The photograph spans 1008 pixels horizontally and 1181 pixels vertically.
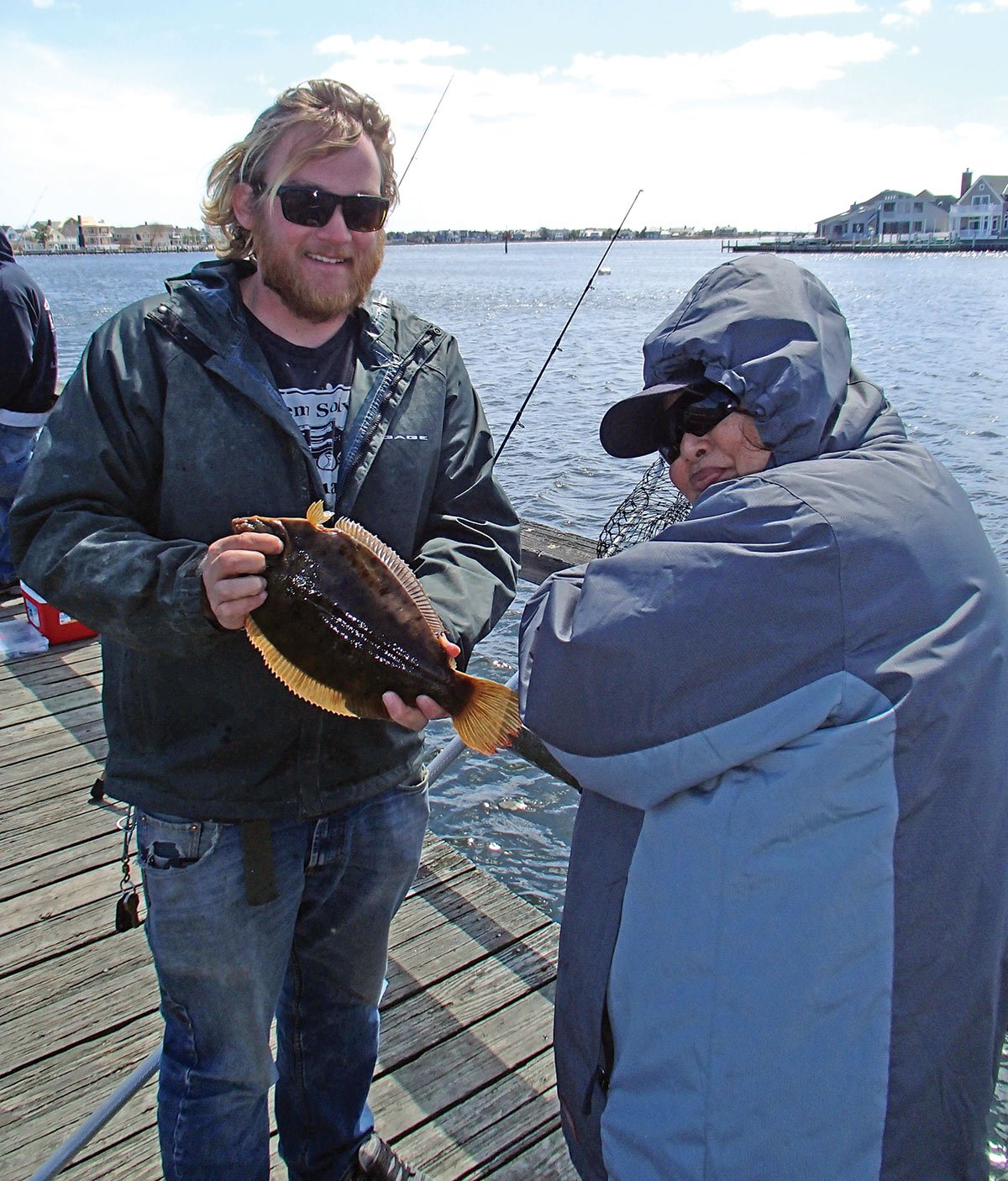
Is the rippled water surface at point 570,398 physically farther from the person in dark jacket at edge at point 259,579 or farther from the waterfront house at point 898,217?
the waterfront house at point 898,217

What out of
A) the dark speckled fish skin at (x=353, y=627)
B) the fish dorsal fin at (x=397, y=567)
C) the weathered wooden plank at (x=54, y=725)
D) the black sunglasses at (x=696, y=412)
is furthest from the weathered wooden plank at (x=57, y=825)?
the black sunglasses at (x=696, y=412)

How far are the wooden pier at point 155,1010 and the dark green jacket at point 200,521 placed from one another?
4.73 ft

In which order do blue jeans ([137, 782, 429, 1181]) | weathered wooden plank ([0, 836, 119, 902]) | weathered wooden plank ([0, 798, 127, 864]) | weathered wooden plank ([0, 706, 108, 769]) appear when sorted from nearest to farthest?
1. blue jeans ([137, 782, 429, 1181])
2. weathered wooden plank ([0, 836, 119, 902])
3. weathered wooden plank ([0, 798, 127, 864])
4. weathered wooden plank ([0, 706, 108, 769])

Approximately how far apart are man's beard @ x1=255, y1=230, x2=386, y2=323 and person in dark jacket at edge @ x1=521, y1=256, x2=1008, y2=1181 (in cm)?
124

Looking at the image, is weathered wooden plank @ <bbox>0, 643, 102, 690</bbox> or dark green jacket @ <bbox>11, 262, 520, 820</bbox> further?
weathered wooden plank @ <bbox>0, 643, 102, 690</bbox>

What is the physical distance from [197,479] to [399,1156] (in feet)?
7.50

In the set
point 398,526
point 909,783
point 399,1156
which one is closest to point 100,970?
point 399,1156

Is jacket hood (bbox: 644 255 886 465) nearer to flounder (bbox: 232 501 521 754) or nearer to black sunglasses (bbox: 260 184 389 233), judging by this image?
flounder (bbox: 232 501 521 754)

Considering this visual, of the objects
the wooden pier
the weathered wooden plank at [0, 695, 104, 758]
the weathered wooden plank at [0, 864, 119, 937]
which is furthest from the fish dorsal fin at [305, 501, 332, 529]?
the weathered wooden plank at [0, 695, 104, 758]

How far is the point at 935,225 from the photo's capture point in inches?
5527

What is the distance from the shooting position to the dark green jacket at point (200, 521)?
88.4 inches

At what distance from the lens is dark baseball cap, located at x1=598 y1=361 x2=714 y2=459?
85.8 inches

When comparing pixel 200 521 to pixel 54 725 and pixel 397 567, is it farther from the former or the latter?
pixel 54 725

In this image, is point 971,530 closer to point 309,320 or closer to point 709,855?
point 709,855
